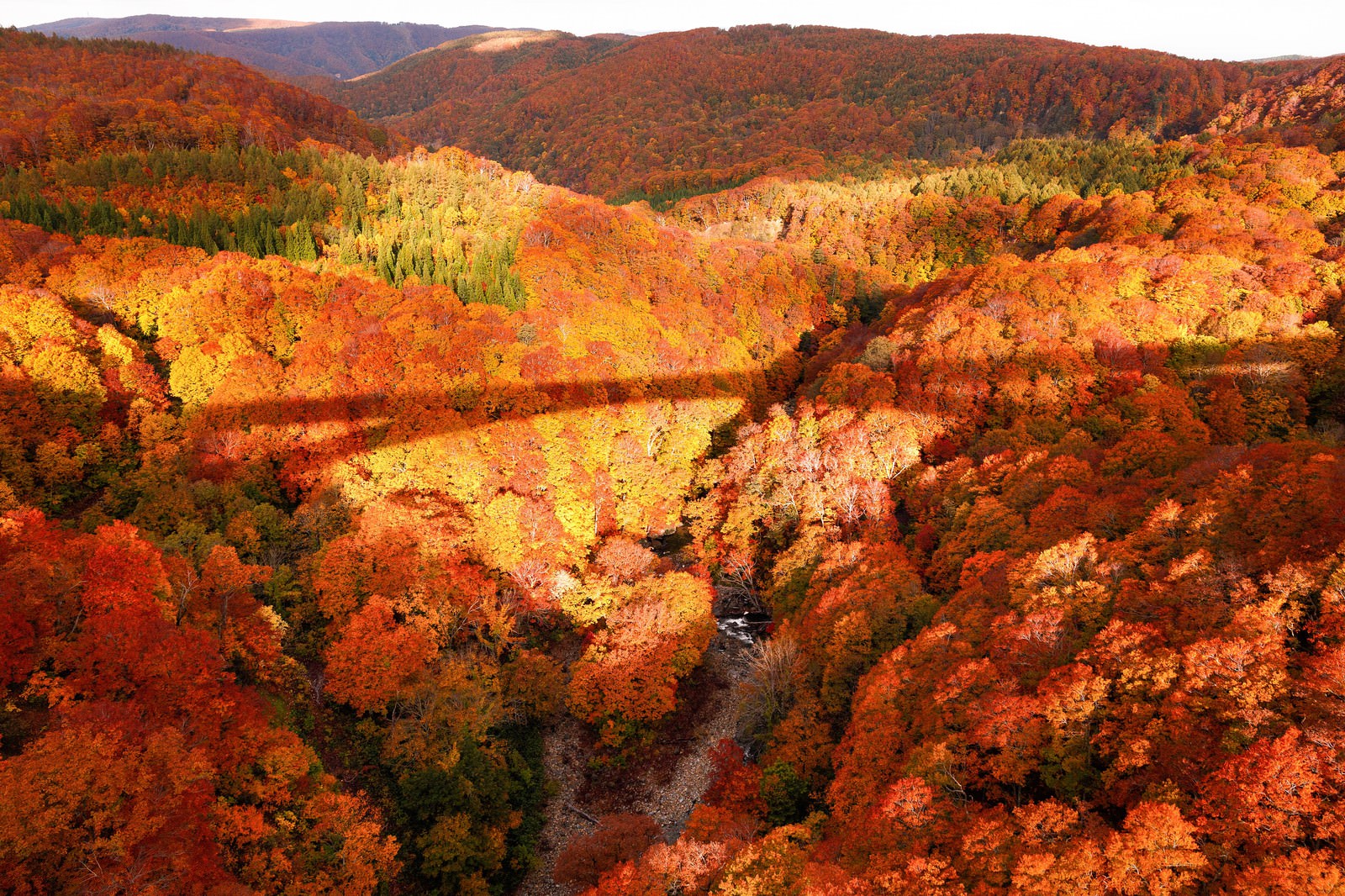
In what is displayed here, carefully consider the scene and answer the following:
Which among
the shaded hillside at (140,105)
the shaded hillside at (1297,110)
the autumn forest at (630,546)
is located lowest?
the autumn forest at (630,546)

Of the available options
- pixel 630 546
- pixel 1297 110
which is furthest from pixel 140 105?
pixel 1297 110

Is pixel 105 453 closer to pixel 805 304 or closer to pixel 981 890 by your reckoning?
pixel 981 890

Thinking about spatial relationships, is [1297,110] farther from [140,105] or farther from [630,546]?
[140,105]

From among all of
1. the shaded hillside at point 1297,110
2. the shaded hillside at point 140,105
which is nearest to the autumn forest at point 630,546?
the shaded hillside at point 140,105

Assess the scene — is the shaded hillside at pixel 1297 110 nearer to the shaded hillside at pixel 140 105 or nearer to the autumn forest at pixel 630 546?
the autumn forest at pixel 630 546

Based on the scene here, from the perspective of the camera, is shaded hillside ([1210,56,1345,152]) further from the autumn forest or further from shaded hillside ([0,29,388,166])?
shaded hillside ([0,29,388,166])

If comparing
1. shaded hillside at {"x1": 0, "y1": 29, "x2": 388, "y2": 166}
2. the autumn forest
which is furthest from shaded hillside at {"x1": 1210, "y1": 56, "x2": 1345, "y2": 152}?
shaded hillside at {"x1": 0, "y1": 29, "x2": 388, "y2": 166}
